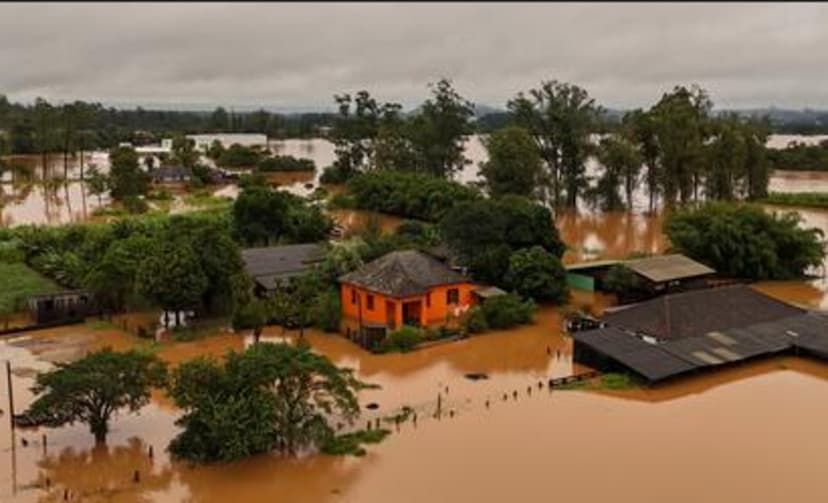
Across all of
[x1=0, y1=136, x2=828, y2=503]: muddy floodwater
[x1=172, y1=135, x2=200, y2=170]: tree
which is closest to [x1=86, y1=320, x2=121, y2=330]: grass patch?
[x1=0, y1=136, x2=828, y2=503]: muddy floodwater

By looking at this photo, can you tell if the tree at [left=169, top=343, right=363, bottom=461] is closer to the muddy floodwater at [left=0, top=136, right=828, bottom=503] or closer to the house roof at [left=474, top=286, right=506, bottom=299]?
the muddy floodwater at [left=0, top=136, right=828, bottom=503]

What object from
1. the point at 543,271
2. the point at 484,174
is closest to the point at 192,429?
the point at 543,271

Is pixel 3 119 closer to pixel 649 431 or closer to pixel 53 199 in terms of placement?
pixel 53 199

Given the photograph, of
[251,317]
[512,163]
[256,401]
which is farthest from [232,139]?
[256,401]

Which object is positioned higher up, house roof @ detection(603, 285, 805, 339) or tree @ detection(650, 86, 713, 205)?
tree @ detection(650, 86, 713, 205)

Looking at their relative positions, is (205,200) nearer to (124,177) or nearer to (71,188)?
(124,177)

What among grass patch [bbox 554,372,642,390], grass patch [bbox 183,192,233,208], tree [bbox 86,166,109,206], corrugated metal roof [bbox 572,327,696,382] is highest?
tree [bbox 86,166,109,206]
